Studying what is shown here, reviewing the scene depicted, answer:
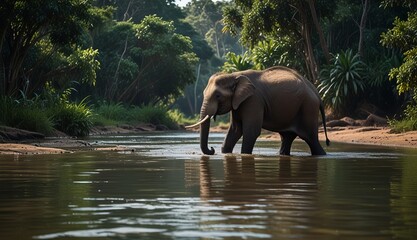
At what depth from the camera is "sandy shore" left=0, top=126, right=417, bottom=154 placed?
1958cm

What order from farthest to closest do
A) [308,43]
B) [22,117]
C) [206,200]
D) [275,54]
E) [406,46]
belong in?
1. [275,54]
2. [308,43]
3. [22,117]
4. [406,46]
5. [206,200]

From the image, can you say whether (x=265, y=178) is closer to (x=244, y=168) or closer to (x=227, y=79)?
(x=244, y=168)

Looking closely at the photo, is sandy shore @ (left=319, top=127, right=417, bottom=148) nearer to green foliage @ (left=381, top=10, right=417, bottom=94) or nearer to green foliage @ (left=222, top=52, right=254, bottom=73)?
green foliage @ (left=381, top=10, right=417, bottom=94)

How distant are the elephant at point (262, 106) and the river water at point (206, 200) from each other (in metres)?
4.06

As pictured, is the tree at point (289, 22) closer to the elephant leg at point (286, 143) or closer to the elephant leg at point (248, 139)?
the elephant leg at point (286, 143)

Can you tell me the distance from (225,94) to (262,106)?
2.79 ft

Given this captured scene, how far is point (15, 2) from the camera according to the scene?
101 feet

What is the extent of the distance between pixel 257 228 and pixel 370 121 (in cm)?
3416

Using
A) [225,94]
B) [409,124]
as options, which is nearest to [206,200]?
[225,94]

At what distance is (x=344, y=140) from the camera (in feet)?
105

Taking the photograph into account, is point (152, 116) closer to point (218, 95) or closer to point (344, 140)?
point (344, 140)

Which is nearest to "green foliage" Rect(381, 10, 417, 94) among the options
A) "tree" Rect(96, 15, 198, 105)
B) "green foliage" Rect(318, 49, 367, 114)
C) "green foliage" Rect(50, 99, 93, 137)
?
"green foliage" Rect(50, 99, 93, 137)

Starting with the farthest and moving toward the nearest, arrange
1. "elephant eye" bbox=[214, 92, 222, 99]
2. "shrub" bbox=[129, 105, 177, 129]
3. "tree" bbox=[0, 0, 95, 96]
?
"shrub" bbox=[129, 105, 177, 129] < "tree" bbox=[0, 0, 95, 96] < "elephant eye" bbox=[214, 92, 222, 99]

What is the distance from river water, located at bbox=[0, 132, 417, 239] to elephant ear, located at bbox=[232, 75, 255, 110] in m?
4.12
